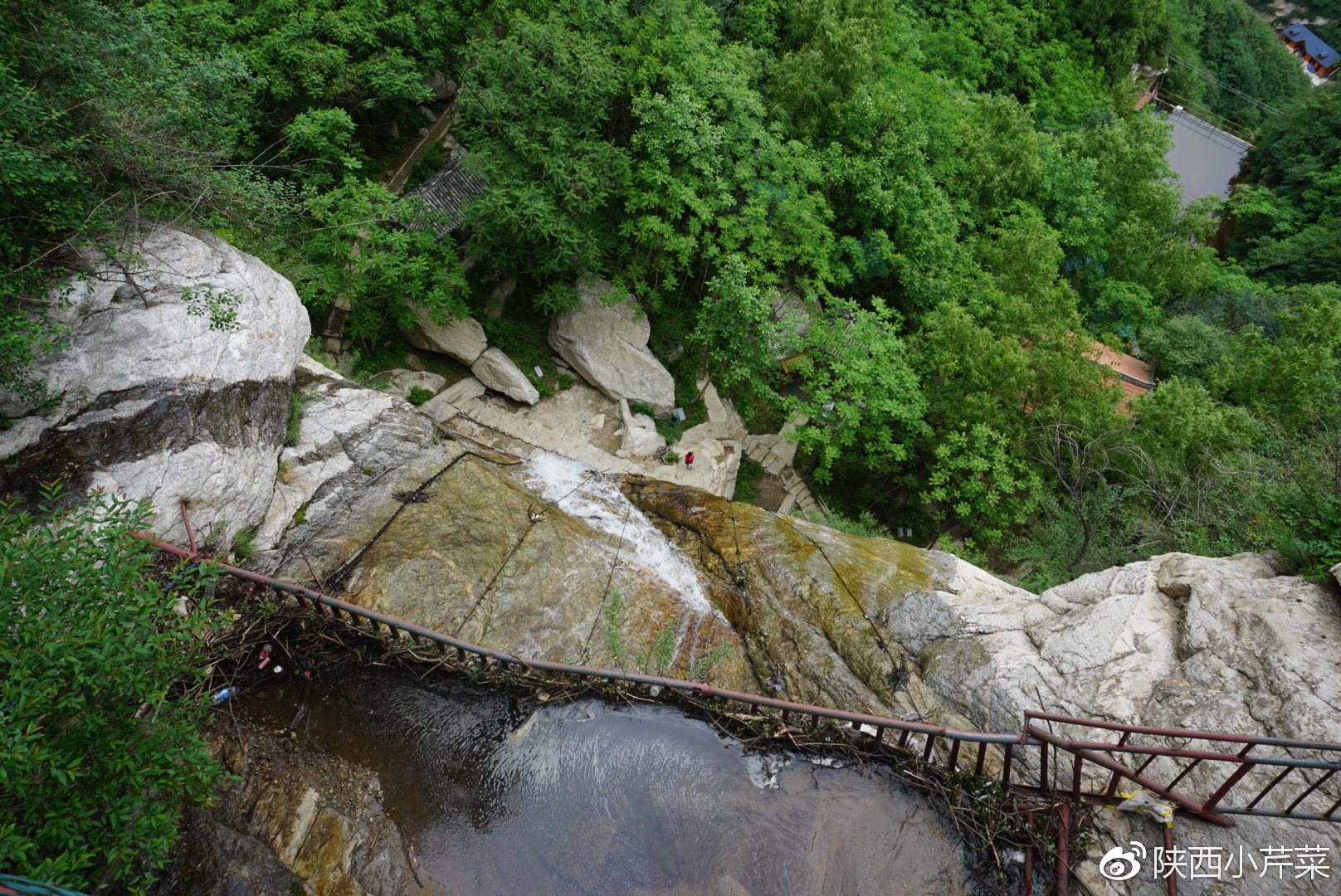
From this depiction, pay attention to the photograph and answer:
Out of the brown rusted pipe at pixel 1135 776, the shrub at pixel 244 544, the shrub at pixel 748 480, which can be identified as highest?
the brown rusted pipe at pixel 1135 776

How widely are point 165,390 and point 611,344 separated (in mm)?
11067

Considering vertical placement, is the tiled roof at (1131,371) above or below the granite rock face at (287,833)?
above

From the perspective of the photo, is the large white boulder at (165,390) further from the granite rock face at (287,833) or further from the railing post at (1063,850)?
the railing post at (1063,850)

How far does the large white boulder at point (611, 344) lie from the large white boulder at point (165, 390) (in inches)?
343

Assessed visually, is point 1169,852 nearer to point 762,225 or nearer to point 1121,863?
point 1121,863

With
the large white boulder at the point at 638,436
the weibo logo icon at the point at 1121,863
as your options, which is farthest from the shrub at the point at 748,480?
the weibo logo icon at the point at 1121,863

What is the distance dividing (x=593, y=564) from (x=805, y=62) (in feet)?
54.8

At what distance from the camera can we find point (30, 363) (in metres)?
7.20

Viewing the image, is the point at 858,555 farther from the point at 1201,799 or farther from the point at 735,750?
the point at 1201,799

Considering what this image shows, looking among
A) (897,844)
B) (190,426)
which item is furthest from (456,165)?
(897,844)

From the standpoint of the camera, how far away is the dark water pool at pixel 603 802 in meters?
6.37

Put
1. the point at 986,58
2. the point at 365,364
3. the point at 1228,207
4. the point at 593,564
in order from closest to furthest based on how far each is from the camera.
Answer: the point at 593,564 → the point at 365,364 → the point at 986,58 → the point at 1228,207

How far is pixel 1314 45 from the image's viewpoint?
1932 inches

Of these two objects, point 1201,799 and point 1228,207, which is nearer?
point 1201,799
